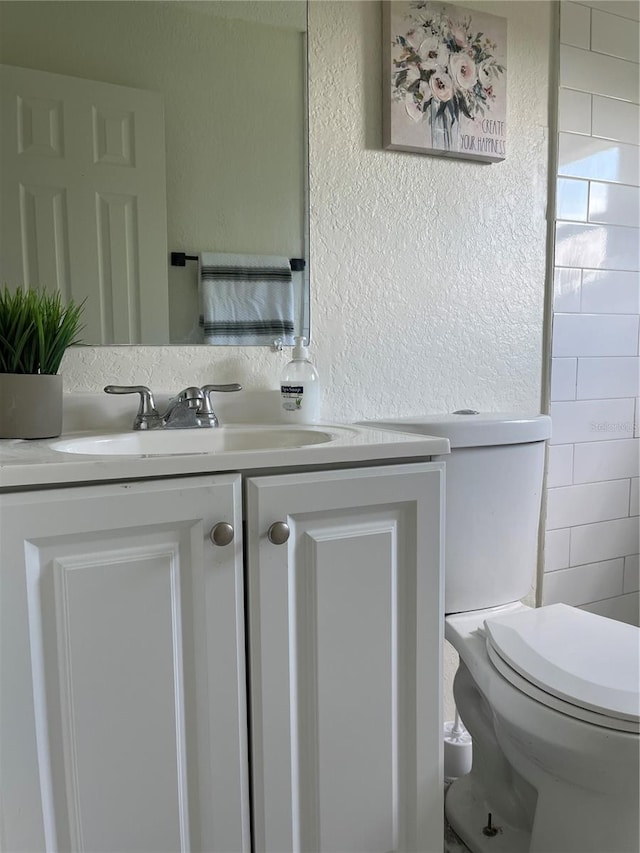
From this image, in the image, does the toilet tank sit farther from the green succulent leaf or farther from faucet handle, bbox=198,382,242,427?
the green succulent leaf

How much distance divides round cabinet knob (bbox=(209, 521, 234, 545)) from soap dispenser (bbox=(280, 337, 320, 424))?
0.45m

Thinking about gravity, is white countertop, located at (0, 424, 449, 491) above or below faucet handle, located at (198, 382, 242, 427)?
below

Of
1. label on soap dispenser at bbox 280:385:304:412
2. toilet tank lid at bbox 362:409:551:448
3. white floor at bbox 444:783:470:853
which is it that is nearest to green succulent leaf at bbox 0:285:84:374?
label on soap dispenser at bbox 280:385:304:412

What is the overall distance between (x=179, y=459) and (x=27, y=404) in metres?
0.34

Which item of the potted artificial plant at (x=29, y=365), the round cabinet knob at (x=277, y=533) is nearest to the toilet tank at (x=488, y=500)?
the round cabinet knob at (x=277, y=533)

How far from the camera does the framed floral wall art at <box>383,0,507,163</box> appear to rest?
1.32 m

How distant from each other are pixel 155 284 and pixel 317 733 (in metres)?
0.82

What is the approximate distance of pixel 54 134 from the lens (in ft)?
3.68

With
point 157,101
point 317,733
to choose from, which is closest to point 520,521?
point 317,733

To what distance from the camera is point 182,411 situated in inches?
45.3

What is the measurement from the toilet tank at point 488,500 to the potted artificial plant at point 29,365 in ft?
1.96

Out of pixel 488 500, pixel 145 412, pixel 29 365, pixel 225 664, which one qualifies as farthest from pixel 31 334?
pixel 488 500

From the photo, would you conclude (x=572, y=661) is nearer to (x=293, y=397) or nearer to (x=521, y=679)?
(x=521, y=679)

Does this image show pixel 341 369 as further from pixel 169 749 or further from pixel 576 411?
pixel 169 749
